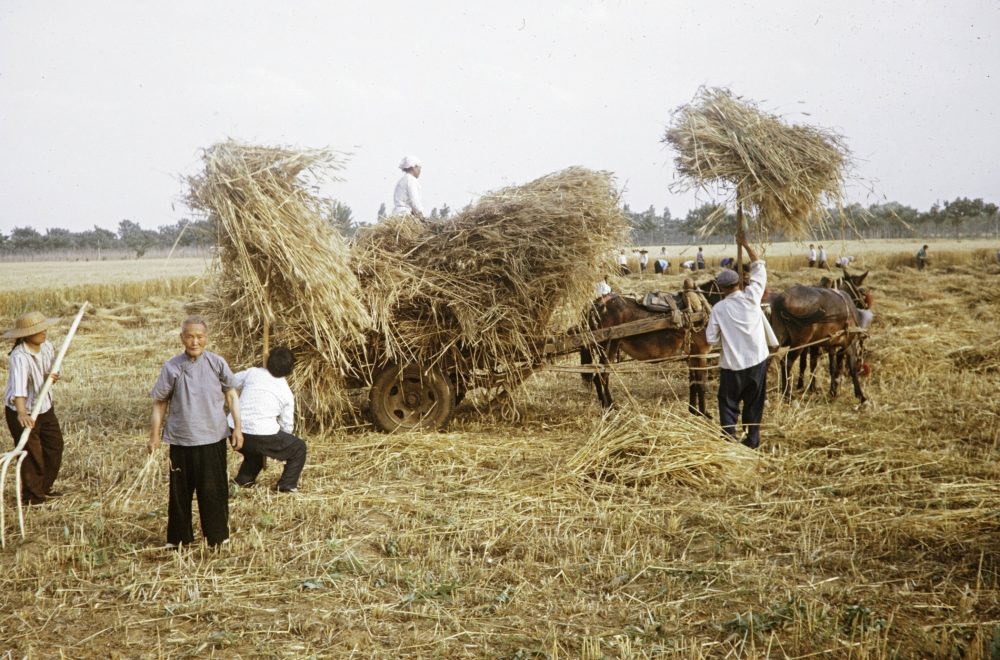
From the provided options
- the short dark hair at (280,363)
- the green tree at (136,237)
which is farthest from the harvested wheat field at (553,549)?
the green tree at (136,237)

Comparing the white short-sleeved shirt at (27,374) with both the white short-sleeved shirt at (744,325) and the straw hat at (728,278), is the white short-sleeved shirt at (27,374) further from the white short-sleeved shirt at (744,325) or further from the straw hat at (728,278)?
the straw hat at (728,278)

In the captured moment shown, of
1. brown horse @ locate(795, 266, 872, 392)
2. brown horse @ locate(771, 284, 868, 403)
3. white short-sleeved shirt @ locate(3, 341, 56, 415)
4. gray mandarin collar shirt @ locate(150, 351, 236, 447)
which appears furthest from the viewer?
brown horse @ locate(795, 266, 872, 392)

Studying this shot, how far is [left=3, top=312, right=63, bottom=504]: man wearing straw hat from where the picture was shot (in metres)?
5.18

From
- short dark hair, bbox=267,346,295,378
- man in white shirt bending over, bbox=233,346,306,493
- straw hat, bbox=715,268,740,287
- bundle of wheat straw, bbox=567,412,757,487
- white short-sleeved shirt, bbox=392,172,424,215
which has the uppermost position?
white short-sleeved shirt, bbox=392,172,424,215

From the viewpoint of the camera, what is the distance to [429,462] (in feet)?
19.8

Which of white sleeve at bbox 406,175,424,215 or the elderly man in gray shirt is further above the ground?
white sleeve at bbox 406,175,424,215

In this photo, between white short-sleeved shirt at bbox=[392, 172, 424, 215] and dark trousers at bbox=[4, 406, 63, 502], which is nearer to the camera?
dark trousers at bbox=[4, 406, 63, 502]

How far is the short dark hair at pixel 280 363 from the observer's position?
207 inches

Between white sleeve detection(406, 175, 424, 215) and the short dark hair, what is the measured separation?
2355mm

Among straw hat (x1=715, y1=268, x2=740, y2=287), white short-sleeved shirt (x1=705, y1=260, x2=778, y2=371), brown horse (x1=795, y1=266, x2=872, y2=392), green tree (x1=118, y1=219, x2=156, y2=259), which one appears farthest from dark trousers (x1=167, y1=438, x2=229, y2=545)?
green tree (x1=118, y1=219, x2=156, y2=259)

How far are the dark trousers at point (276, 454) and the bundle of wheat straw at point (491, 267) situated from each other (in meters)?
1.39

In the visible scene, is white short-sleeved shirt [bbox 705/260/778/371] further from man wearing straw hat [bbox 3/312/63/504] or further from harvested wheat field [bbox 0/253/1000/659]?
man wearing straw hat [bbox 3/312/63/504]

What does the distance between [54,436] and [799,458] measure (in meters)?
5.74

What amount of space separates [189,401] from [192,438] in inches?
8.5
